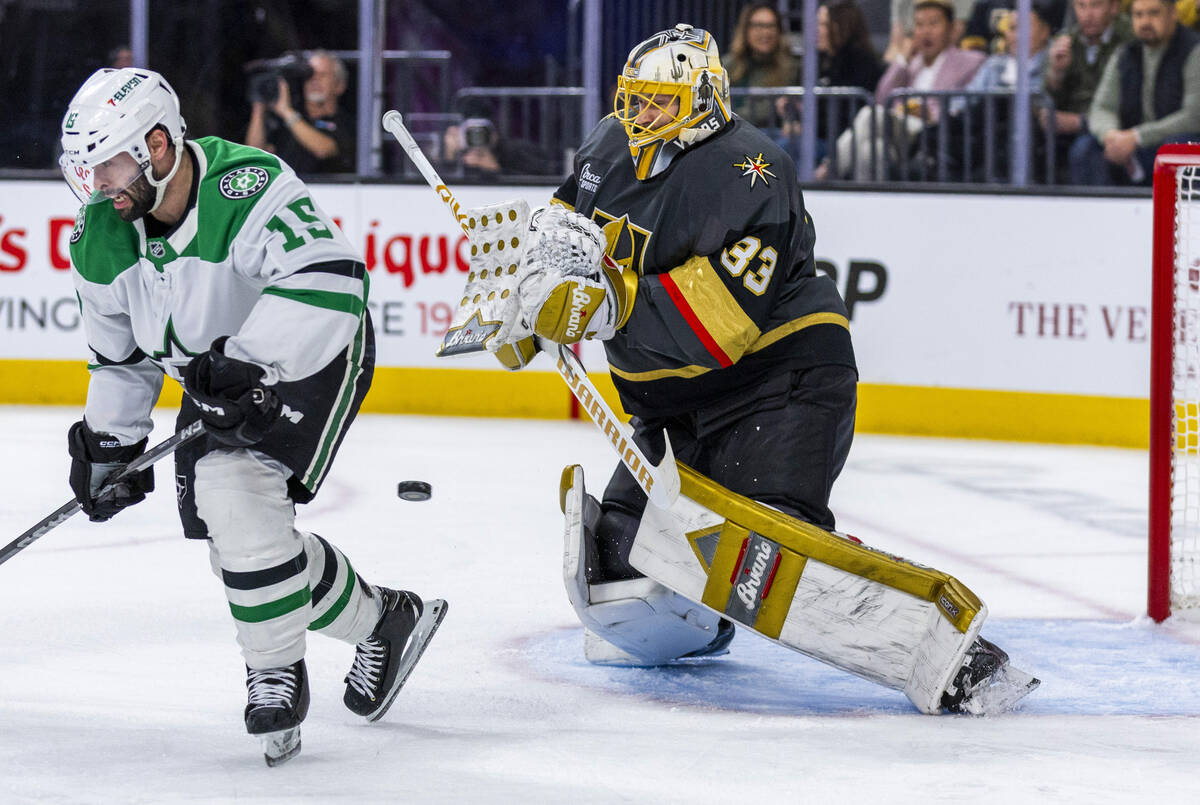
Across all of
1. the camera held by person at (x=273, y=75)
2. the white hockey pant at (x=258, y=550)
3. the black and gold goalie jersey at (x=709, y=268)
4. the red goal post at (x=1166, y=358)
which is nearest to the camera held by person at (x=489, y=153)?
the camera held by person at (x=273, y=75)

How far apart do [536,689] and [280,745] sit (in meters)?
0.58

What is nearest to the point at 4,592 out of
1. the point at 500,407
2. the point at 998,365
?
the point at 500,407

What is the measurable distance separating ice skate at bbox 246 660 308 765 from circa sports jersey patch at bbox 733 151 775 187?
3.19 ft

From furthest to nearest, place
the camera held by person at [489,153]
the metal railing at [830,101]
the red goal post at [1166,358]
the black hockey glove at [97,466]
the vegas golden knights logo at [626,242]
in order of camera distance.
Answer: the camera held by person at [489,153] → the metal railing at [830,101] → the red goal post at [1166,358] → the vegas golden knights logo at [626,242] → the black hockey glove at [97,466]

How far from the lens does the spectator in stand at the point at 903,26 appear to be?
601 centimetres

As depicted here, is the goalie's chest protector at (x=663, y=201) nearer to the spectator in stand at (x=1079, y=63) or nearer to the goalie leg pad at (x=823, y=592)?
the goalie leg pad at (x=823, y=592)

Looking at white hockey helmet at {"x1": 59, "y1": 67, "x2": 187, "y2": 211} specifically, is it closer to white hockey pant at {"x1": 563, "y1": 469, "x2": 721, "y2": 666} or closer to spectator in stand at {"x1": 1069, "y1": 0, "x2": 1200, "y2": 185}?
white hockey pant at {"x1": 563, "y1": 469, "x2": 721, "y2": 666}

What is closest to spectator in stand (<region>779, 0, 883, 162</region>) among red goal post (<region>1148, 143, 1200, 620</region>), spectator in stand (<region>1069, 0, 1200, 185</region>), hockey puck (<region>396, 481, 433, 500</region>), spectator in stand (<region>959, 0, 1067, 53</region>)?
spectator in stand (<region>959, 0, 1067, 53</region>)

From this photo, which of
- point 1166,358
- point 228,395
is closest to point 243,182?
point 228,395

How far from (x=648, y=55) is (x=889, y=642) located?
0.97 meters

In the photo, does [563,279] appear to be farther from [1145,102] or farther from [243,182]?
[1145,102]

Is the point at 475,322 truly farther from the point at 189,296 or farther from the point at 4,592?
the point at 4,592

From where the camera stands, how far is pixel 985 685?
2.56 metres

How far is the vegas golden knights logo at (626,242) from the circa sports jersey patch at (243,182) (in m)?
0.59
